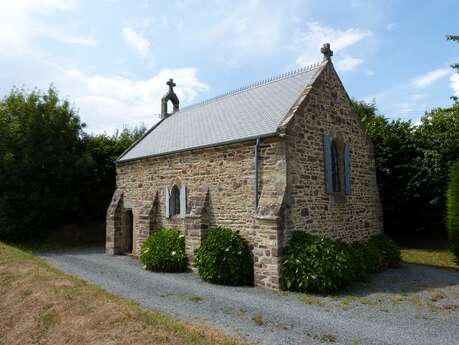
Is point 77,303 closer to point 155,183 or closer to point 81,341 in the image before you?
point 81,341

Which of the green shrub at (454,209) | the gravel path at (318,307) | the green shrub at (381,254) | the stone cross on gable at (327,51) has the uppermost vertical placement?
the stone cross on gable at (327,51)

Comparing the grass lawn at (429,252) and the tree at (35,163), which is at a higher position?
the tree at (35,163)

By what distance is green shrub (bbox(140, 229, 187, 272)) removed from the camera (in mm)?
11820

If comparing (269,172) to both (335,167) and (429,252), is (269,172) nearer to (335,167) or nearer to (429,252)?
(335,167)

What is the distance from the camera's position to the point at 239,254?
1012 cm

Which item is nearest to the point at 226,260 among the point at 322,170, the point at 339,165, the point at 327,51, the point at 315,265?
the point at 315,265

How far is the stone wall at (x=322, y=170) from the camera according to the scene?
1010 centimetres

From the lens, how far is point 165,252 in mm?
11930

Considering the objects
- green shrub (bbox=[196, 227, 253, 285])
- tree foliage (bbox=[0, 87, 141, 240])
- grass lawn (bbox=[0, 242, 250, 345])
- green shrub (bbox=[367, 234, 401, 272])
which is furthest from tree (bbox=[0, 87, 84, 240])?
green shrub (bbox=[367, 234, 401, 272])

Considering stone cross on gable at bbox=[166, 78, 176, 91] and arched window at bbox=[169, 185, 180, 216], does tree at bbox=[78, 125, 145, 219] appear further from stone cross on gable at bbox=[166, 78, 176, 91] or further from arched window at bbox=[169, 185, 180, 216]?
arched window at bbox=[169, 185, 180, 216]

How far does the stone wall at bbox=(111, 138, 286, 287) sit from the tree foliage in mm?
7258

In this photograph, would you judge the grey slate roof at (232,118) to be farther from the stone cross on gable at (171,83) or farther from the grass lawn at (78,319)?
the grass lawn at (78,319)

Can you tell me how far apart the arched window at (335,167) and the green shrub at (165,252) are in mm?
5667

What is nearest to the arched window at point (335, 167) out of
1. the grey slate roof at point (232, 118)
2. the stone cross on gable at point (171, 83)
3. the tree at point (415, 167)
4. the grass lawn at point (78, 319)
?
the grey slate roof at point (232, 118)
